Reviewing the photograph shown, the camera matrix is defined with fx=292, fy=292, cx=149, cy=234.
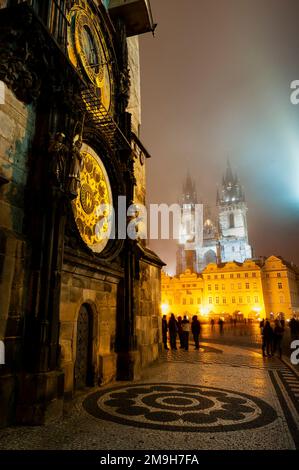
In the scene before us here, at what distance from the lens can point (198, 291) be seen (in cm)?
7844

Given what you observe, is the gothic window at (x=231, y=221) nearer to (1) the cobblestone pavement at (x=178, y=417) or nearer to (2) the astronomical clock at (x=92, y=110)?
(2) the astronomical clock at (x=92, y=110)

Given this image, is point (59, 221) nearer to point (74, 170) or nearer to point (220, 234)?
point (74, 170)

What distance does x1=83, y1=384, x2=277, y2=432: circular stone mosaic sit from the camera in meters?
4.45

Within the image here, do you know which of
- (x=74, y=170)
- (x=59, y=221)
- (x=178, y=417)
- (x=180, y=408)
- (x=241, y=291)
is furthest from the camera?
(x=241, y=291)

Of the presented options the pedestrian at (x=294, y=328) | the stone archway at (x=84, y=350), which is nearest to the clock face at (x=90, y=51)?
the stone archway at (x=84, y=350)

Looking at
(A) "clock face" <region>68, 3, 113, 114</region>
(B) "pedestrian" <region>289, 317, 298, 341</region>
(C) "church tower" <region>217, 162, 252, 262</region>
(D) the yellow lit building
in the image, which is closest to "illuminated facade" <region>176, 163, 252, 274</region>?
(C) "church tower" <region>217, 162, 252, 262</region>

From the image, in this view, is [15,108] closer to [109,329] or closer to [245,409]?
[109,329]

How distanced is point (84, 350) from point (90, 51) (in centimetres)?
844

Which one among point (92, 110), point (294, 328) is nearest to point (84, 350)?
point (92, 110)

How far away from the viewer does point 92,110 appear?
7.80 m

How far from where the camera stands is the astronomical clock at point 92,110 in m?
7.32

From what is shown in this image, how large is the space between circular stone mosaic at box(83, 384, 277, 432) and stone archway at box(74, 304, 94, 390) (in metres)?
0.54

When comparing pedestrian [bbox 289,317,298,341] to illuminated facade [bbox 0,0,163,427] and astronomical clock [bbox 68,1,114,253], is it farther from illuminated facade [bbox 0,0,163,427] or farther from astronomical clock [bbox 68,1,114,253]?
astronomical clock [bbox 68,1,114,253]
